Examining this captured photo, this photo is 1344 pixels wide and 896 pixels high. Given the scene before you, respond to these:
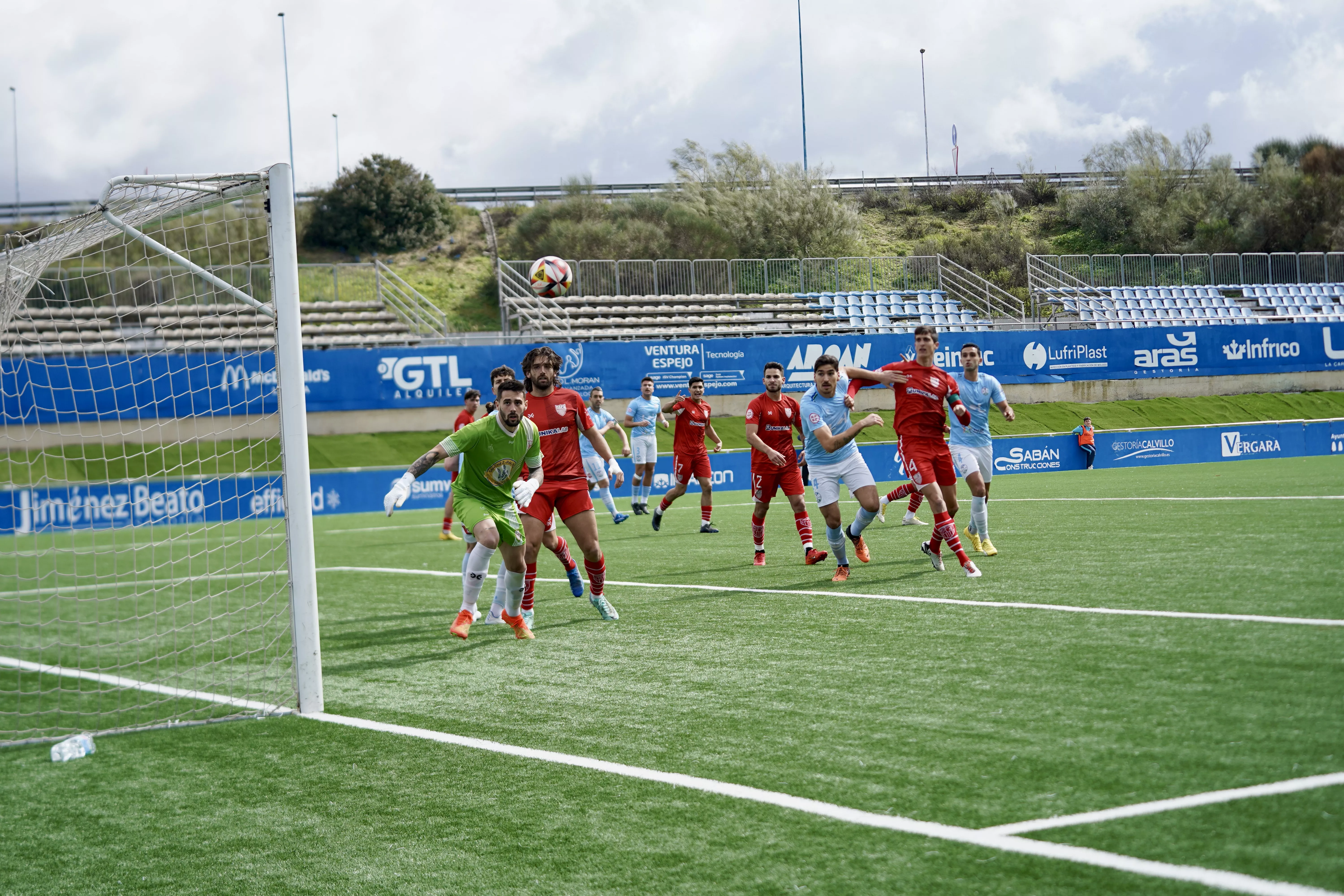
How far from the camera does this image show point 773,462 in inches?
452

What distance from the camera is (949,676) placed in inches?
243

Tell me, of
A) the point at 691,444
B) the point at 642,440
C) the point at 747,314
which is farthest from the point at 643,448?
the point at 747,314

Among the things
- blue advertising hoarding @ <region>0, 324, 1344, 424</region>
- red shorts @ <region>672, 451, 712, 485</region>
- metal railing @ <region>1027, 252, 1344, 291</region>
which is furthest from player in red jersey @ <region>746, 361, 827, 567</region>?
metal railing @ <region>1027, 252, 1344, 291</region>

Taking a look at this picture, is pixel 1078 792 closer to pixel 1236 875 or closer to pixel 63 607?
pixel 1236 875

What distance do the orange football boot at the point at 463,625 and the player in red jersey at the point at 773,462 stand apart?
3.90 meters

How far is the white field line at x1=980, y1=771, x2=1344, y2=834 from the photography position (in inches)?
147

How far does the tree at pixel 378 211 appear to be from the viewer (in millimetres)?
47500

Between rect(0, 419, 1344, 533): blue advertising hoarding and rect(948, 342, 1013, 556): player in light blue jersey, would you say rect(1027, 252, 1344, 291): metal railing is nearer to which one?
rect(0, 419, 1344, 533): blue advertising hoarding

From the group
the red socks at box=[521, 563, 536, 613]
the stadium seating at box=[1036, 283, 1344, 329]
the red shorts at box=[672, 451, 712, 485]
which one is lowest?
the red socks at box=[521, 563, 536, 613]

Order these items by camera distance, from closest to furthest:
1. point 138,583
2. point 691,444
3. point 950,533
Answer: point 950,533 → point 138,583 → point 691,444

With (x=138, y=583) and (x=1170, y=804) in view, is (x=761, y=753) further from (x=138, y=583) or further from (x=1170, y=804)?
(x=138, y=583)

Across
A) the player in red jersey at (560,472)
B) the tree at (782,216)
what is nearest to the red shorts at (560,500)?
the player in red jersey at (560,472)

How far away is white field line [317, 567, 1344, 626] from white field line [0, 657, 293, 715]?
4221 millimetres

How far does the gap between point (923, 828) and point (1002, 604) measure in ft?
15.7
